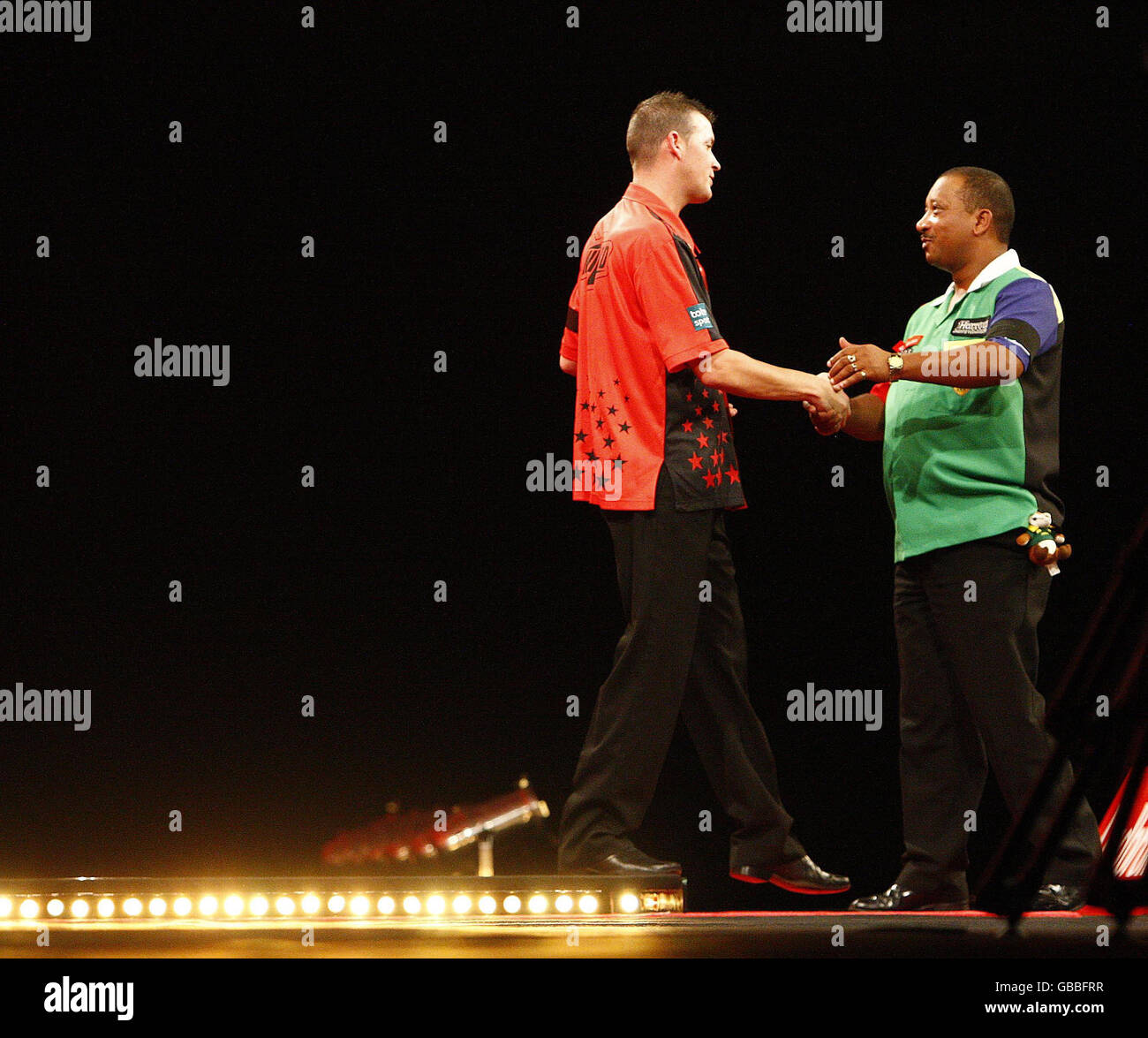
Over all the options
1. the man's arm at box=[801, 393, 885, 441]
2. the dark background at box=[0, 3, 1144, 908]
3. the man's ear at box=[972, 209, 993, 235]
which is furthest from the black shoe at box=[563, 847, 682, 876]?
the man's ear at box=[972, 209, 993, 235]

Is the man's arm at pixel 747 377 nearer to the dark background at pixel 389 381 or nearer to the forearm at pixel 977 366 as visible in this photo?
the forearm at pixel 977 366

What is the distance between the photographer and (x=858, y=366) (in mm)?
3344

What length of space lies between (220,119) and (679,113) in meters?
1.81

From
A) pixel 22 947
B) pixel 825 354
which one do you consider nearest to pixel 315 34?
pixel 825 354

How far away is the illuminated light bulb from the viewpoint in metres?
2.78

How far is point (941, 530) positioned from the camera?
3260 millimetres

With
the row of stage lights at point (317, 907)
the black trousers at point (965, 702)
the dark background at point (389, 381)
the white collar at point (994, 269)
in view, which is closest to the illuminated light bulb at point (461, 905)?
the row of stage lights at point (317, 907)

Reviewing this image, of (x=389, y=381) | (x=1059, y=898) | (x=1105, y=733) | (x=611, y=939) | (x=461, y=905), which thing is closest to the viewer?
(x=1105, y=733)

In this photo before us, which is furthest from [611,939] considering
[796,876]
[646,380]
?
[646,380]

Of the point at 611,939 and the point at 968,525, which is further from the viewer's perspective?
the point at 968,525

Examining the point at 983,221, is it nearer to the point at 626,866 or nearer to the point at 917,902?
the point at 917,902

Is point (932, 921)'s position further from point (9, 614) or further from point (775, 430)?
point (9, 614)

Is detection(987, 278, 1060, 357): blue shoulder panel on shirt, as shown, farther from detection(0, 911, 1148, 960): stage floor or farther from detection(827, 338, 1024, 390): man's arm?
detection(0, 911, 1148, 960): stage floor

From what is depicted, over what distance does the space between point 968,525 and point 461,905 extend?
→ 1.47 meters
